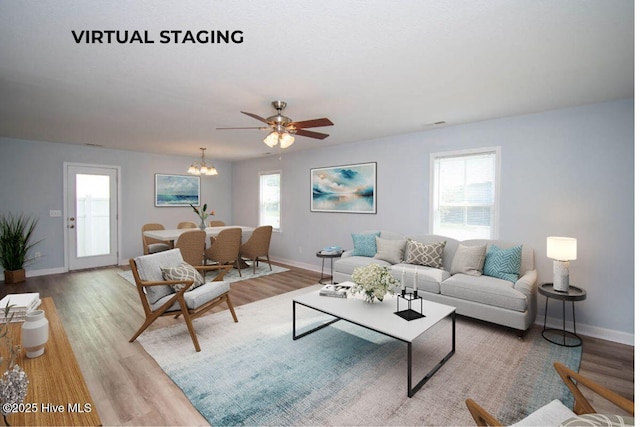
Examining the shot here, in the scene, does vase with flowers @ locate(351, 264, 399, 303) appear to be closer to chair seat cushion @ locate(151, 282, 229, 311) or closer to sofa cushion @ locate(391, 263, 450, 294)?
sofa cushion @ locate(391, 263, 450, 294)

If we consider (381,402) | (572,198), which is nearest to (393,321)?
(381,402)

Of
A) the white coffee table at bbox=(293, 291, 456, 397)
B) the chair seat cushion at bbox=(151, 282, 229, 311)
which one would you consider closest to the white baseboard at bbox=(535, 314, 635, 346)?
the white coffee table at bbox=(293, 291, 456, 397)

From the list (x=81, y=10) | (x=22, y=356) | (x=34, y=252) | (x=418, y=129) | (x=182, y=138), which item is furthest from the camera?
(x=34, y=252)

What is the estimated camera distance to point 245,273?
5871 mm

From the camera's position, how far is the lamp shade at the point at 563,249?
3016 millimetres

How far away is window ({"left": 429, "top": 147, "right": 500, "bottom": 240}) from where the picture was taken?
4035 mm

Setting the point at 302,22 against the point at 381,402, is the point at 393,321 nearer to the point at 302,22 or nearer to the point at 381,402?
the point at 381,402

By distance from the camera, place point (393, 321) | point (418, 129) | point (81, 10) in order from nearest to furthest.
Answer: point (81, 10), point (393, 321), point (418, 129)

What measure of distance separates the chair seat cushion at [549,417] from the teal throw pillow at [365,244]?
336cm

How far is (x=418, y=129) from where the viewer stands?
4.51 meters

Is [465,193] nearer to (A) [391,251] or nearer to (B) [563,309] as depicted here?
(A) [391,251]

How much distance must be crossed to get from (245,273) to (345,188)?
99.1 inches

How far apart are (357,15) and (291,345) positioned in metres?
2.73

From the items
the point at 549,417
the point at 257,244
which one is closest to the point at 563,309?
the point at 549,417
